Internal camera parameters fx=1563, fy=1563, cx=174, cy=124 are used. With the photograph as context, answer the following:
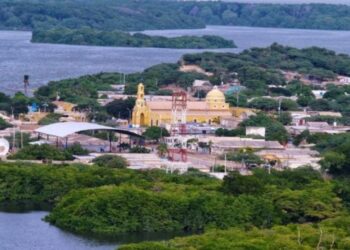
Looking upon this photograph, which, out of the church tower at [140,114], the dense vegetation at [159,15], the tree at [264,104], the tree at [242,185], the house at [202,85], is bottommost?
the dense vegetation at [159,15]

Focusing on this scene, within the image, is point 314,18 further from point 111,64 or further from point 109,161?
point 109,161

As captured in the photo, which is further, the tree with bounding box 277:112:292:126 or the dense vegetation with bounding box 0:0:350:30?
the dense vegetation with bounding box 0:0:350:30

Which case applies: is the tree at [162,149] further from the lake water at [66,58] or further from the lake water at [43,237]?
the lake water at [66,58]

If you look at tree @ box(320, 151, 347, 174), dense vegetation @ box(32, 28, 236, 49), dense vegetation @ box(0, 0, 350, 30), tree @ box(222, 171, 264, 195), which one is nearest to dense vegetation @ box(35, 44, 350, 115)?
tree @ box(320, 151, 347, 174)

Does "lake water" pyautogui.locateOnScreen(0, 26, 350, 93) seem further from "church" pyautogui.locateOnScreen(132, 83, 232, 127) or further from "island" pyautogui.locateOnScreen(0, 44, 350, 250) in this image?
"church" pyautogui.locateOnScreen(132, 83, 232, 127)

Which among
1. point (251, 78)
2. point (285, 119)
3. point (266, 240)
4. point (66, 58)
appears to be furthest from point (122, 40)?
point (266, 240)

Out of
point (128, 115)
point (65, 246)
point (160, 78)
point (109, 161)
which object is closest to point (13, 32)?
point (160, 78)

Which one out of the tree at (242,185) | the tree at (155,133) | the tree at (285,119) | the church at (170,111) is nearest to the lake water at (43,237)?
the tree at (242,185)
